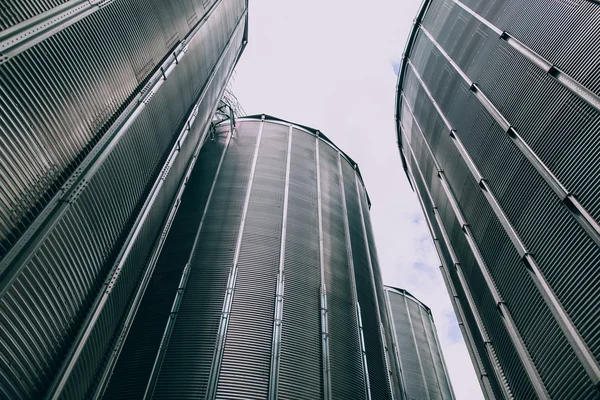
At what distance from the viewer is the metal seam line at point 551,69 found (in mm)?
11175

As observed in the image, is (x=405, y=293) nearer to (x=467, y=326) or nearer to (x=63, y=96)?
(x=467, y=326)

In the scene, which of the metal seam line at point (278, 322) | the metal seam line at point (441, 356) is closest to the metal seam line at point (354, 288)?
the metal seam line at point (278, 322)

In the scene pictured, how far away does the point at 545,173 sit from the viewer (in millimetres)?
12430

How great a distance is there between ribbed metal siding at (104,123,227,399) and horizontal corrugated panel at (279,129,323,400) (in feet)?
15.4

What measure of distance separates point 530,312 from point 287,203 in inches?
499

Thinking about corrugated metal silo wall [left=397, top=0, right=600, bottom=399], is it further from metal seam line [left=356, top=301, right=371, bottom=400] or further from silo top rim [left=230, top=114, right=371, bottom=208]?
silo top rim [left=230, top=114, right=371, bottom=208]

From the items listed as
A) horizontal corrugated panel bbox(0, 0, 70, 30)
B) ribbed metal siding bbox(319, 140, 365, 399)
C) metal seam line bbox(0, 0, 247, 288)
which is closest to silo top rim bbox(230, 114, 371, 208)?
ribbed metal siding bbox(319, 140, 365, 399)

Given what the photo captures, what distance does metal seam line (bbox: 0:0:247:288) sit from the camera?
8.80 m

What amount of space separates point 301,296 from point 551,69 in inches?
487

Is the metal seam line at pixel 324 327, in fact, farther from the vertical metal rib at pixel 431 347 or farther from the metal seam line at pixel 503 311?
the vertical metal rib at pixel 431 347

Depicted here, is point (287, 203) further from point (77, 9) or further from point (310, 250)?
point (77, 9)

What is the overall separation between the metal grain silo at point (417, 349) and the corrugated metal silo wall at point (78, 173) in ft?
70.3

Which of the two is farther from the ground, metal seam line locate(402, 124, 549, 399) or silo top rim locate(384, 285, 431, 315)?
silo top rim locate(384, 285, 431, 315)

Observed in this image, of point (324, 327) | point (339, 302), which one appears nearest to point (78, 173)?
point (324, 327)
